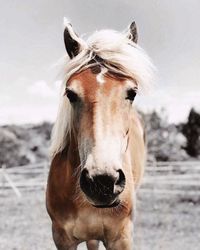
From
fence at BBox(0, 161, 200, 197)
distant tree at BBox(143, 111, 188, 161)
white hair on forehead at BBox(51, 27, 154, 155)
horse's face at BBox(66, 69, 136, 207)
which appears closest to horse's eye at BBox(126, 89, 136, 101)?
horse's face at BBox(66, 69, 136, 207)

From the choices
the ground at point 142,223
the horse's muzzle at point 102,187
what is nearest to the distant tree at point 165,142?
the ground at point 142,223

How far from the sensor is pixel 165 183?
792 cm

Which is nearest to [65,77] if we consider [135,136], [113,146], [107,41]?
[107,41]

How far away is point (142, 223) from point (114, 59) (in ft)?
12.9

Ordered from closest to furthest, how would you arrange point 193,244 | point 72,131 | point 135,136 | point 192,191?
point 72,131
point 135,136
point 193,244
point 192,191

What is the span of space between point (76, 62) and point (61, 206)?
743 mm

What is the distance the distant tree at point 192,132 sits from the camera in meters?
9.16

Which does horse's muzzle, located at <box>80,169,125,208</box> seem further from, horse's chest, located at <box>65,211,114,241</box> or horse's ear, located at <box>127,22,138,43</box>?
horse's ear, located at <box>127,22,138,43</box>

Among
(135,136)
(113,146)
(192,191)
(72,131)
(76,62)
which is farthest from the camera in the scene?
(192,191)

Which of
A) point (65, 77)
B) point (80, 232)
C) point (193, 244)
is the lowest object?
point (193, 244)

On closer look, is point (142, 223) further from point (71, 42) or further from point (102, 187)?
point (102, 187)

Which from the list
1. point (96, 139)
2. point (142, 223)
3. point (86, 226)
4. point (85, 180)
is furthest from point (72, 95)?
point (142, 223)

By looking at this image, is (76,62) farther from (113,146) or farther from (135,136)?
(135,136)

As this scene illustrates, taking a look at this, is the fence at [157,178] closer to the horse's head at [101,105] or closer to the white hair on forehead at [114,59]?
the white hair on forehead at [114,59]
